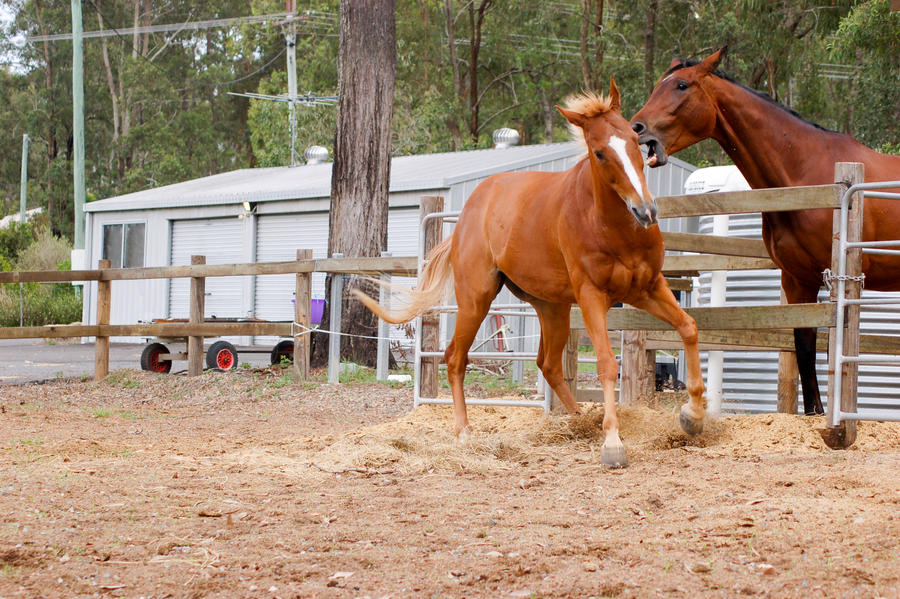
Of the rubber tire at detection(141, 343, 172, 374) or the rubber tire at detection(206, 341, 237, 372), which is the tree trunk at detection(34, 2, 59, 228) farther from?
the rubber tire at detection(206, 341, 237, 372)

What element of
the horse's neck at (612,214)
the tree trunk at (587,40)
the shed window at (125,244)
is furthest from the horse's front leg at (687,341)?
the tree trunk at (587,40)

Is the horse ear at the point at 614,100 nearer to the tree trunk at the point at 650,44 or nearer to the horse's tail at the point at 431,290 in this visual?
the horse's tail at the point at 431,290

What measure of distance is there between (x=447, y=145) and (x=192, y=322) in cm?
2592

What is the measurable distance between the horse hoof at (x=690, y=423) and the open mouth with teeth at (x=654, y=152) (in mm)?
1387

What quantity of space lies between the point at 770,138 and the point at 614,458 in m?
2.30

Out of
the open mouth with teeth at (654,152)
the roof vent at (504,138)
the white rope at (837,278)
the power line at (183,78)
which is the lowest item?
the white rope at (837,278)

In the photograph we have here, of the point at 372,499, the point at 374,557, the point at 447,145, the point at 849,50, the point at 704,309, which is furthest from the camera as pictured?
the point at 447,145

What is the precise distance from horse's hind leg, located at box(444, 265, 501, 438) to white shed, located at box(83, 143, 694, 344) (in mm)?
10527

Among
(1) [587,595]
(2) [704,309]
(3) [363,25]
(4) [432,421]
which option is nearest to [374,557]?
(1) [587,595]

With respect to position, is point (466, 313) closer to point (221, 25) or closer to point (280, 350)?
point (280, 350)

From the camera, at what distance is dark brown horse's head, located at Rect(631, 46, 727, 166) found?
236 inches

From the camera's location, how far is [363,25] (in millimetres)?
12242

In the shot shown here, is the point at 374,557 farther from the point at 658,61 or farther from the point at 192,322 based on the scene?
the point at 658,61

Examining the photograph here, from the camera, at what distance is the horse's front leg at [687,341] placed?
554 centimetres
